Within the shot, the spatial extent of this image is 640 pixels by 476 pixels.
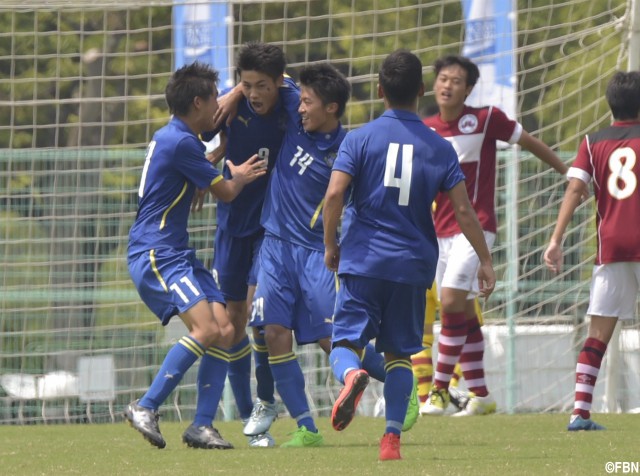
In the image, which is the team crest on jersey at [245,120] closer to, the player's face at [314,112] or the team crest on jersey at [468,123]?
the player's face at [314,112]

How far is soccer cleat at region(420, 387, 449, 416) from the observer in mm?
9727

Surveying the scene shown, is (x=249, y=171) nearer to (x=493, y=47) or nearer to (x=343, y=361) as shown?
(x=343, y=361)

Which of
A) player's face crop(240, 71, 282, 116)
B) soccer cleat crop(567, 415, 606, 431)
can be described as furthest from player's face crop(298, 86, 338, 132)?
soccer cleat crop(567, 415, 606, 431)

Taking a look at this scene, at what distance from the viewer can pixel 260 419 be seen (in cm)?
788

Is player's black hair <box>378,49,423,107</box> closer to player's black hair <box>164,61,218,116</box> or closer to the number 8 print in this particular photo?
player's black hair <box>164,61,218,116</box>

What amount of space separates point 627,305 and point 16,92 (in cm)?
836

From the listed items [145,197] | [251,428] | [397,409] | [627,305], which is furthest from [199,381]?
[627,305]

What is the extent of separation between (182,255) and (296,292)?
63 centimetres

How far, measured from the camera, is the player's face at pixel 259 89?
7629 mm

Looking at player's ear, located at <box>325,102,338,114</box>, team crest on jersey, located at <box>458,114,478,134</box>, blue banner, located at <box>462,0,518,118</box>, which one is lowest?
player's ear, located at <box>325,102,338,114</box>

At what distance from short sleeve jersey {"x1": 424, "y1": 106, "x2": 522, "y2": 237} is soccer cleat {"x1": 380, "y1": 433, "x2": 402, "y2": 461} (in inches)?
123


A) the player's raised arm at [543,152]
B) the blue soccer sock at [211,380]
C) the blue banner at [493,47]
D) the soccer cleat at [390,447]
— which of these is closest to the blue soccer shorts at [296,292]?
the blue soccer sock at [211,380]

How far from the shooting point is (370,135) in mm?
Answer: 6465

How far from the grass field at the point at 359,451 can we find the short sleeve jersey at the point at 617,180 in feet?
3.44
